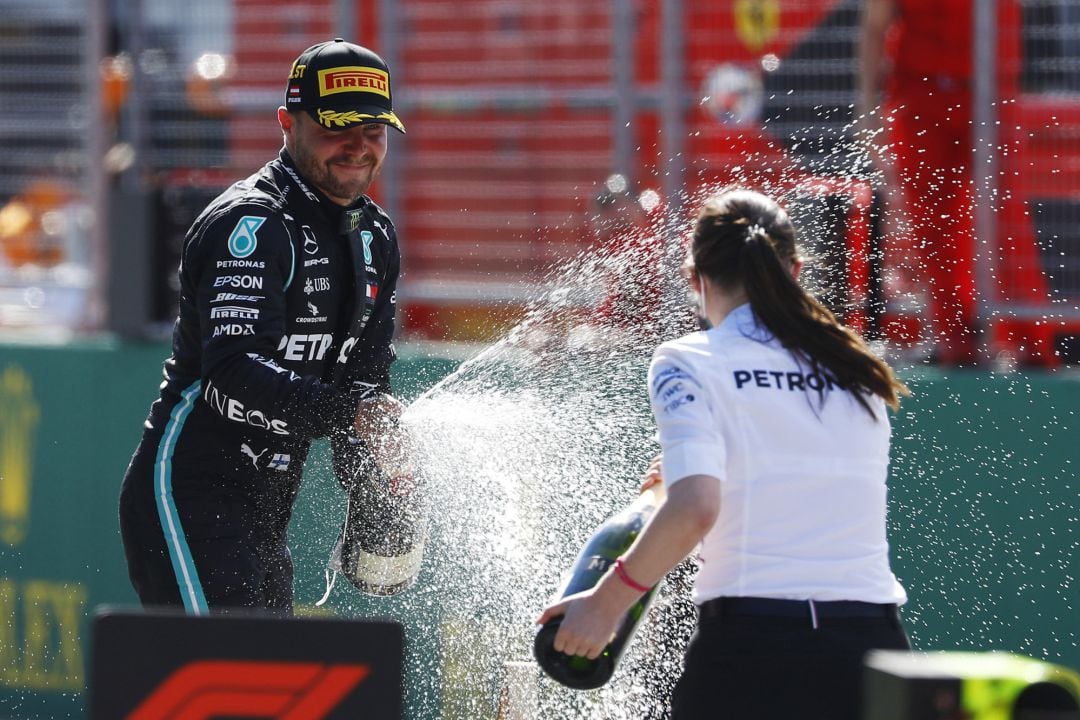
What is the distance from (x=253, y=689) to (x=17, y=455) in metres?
4.76

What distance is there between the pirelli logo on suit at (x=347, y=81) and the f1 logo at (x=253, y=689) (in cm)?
195

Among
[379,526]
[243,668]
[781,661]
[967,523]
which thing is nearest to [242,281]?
[379,526]

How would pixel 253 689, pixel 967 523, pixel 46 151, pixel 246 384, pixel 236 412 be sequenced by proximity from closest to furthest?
pixel 253 689 < pixel 246 384 < pixel 236 412 < pixel 967 523 < pixel 46 151

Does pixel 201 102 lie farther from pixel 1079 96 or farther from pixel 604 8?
pixel 1079 96

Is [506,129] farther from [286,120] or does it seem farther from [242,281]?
[242,281]

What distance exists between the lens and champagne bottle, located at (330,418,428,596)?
14.4ft

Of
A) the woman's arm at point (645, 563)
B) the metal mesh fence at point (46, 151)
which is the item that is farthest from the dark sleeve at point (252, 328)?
the metal mesh fence at point (46, 151)

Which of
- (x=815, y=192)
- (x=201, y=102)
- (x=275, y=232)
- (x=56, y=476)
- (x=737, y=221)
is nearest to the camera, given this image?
(x=737, y=221)

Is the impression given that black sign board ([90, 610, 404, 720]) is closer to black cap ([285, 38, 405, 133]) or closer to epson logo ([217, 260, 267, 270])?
epson logo ([217, 260, 267, 270])

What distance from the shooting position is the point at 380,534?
4.49 metres

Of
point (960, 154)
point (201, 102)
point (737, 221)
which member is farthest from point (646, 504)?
point (201, 102)

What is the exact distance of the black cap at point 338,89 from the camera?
4.20m

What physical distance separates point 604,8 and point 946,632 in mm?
3261

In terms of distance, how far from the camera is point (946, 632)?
224 inches
